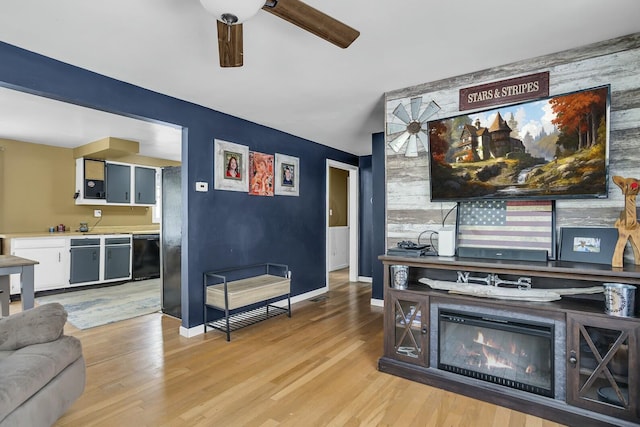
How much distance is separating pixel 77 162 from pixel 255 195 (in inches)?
143

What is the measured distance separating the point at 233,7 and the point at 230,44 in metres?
0.39

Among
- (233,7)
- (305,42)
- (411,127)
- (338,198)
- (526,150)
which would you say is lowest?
(338,198)

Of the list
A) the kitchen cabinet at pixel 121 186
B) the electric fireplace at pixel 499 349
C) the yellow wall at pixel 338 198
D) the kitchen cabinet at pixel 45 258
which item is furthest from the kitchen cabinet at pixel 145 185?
the electric fireplace at pixel 499 349

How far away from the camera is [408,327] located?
97.9 inches

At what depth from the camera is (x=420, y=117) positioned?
2.86m

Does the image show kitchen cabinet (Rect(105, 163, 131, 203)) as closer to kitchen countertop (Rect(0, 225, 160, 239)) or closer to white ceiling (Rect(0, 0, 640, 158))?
kitchen countertop (Rect(0, 225, 160, 239))

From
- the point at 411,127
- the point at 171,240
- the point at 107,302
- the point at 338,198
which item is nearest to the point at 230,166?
the point at 171,240

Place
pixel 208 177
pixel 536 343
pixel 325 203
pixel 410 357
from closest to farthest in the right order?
pixel 536 343 → pixel 410 357 → pixel 208 177 → pixel 325 203

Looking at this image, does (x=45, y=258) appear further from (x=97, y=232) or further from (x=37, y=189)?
(x=37, y=189)

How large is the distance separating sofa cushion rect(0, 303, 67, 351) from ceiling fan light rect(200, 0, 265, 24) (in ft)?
6.05

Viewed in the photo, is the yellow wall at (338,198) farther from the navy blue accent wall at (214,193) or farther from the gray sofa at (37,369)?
the gray sofa at (37,369)

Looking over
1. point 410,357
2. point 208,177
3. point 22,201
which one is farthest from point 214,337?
point 22,201

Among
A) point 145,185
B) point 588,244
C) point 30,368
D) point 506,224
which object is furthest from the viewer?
point 145,185

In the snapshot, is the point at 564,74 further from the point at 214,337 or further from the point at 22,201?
the point at 22,201
